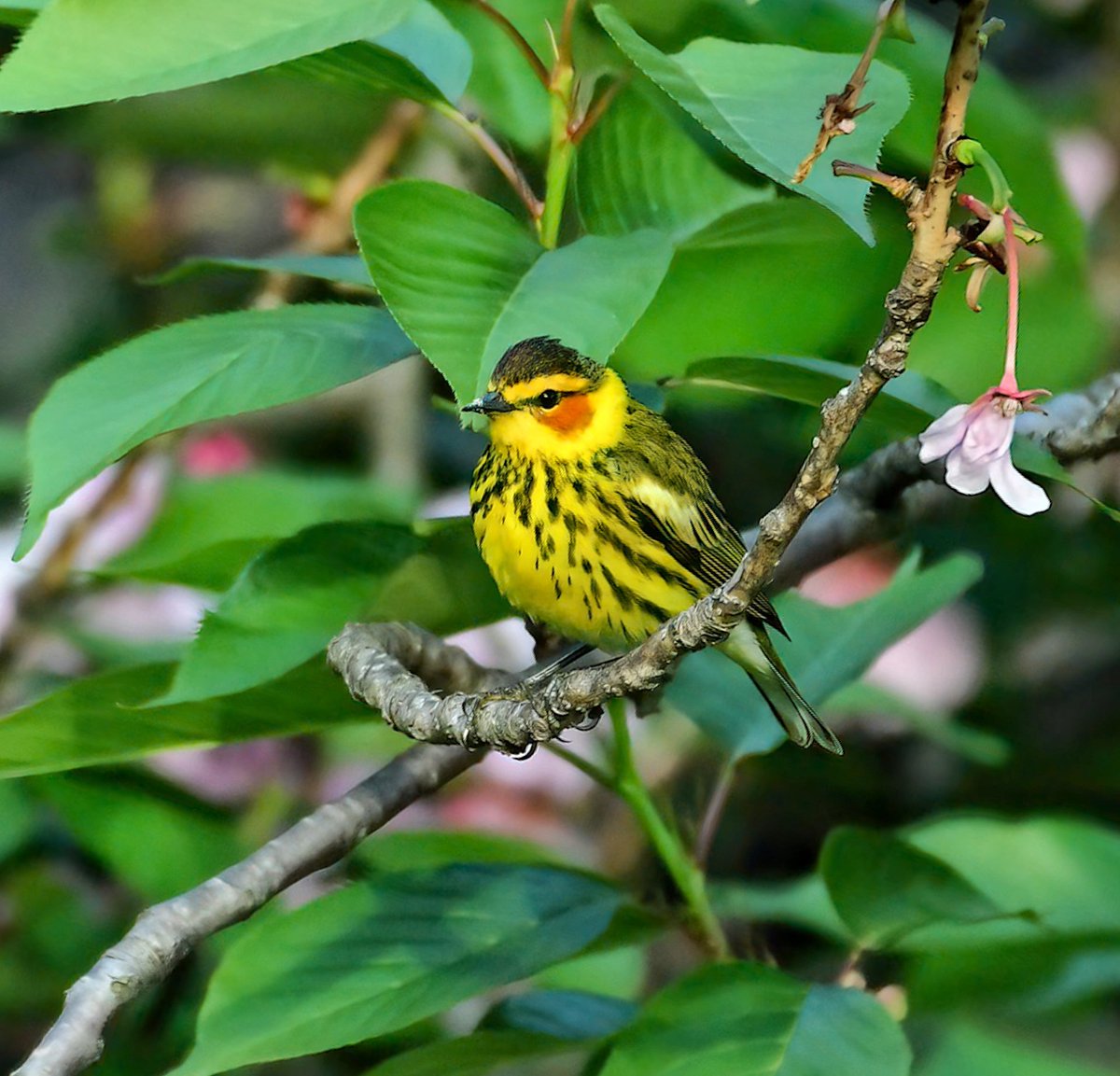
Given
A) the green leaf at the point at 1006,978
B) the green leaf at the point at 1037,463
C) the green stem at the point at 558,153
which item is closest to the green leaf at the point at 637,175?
the green stem at the point at 558,153

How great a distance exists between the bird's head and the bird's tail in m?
0.26

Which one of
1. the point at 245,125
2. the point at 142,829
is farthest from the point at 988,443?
the point at 245,125

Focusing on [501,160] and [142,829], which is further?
[142,829]

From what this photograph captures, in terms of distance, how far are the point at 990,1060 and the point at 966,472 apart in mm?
604

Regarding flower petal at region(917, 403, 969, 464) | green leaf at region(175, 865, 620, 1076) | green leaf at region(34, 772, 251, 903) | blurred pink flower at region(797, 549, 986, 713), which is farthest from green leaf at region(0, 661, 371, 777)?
blurred pink flower at region(797, 549, 986, 713)

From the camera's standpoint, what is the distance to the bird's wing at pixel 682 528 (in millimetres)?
1623

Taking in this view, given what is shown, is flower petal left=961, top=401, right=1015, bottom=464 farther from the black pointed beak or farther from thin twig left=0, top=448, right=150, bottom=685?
thin twig left=0, top=448, right=150, bottom=685

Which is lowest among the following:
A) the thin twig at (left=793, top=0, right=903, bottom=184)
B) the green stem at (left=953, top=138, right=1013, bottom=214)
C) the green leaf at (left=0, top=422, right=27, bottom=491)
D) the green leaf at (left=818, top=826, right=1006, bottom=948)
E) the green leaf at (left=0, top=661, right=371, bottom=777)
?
the green leaf at (left=818, top=826, right=1006, bottom=948)

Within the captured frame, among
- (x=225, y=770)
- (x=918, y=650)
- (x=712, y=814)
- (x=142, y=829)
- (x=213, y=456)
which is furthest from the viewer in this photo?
(x=918, y=650)

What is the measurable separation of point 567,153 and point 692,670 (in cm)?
63

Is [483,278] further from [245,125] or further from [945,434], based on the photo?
[245,125]

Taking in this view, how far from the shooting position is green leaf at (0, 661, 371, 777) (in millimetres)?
1251

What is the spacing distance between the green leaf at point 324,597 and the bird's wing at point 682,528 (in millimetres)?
212

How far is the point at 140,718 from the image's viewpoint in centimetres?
129
